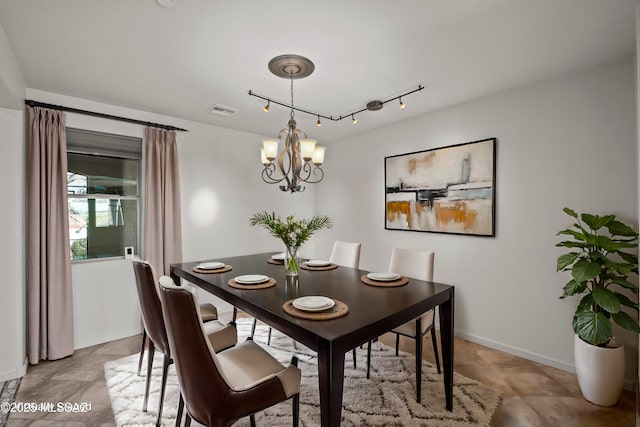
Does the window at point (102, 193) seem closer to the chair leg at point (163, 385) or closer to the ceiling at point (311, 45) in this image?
the ceiling at point (311, 45)

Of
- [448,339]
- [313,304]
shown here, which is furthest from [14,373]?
[448,339]

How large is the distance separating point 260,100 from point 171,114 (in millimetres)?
1247

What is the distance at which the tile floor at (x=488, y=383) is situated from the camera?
6.54 feet

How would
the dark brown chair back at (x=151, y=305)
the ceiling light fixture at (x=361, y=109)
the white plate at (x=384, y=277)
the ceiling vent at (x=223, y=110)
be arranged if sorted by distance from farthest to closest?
the ceiling vent at (x=223, y=110), the ceiling light fixture at (x=361, y=109), the white plate at (x=384, y=277), the dark brown chair back at (x=151, y=305)

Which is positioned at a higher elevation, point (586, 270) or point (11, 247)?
point (11, 247)

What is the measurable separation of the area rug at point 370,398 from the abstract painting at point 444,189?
58.0 inches

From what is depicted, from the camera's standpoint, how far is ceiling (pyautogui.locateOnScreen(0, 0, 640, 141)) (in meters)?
1.75

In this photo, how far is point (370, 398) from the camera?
86.8 inches

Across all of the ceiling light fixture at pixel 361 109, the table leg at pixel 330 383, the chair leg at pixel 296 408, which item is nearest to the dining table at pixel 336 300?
the table leg at pixel 330 383

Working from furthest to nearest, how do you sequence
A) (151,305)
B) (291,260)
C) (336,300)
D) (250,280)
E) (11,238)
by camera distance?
(11,238), (291,260), (250,280), (151,305), (336,300)

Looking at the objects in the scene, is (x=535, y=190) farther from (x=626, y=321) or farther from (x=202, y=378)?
(x=202, y=378)

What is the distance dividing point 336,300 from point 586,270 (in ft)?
5.70

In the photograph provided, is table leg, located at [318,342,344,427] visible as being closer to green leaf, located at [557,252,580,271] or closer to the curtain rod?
green leaf, located at [557,252,580,271]

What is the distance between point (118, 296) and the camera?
3320mm
